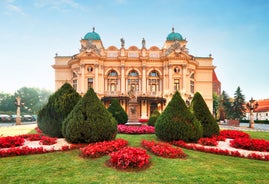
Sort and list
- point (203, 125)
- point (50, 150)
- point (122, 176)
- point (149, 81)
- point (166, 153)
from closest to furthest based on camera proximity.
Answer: point (122, 176) → point (166, 153) → point (50, 150) → point (203, 125) → point (149, 81)

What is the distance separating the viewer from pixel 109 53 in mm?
39625

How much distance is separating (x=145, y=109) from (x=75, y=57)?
18154mm

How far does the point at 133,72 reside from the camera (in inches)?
1561

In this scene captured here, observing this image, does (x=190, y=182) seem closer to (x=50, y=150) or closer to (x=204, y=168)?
(x=204, y=168)

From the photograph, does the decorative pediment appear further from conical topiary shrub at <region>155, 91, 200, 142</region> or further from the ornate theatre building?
conical topiary shrub at <region>155, 91, 200, 142</region>

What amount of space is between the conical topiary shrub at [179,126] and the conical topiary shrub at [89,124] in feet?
9.81

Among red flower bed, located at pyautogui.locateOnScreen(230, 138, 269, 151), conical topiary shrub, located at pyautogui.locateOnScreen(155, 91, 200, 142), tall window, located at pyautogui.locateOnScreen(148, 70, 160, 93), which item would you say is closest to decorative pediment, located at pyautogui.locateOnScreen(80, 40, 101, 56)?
tall window, located at pyautogui.locateOnScreen(148, 70, 160, 93)

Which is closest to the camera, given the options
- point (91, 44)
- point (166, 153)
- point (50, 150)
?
point (166, 153)

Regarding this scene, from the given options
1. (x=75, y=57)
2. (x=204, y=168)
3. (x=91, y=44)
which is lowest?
(x=204, y=168)

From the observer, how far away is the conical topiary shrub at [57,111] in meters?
11.0

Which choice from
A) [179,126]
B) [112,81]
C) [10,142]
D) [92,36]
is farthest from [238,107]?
[10,142]

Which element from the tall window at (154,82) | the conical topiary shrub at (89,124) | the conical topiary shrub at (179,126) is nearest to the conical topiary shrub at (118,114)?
the conical topiary shrub at (179,126)

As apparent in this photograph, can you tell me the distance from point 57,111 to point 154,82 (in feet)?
98.8

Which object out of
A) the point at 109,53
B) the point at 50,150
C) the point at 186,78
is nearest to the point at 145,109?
the point at 186,78
